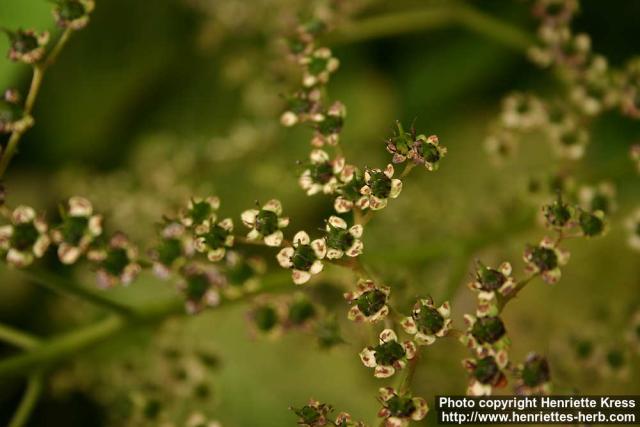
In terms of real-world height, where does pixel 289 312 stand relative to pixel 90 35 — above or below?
→ below

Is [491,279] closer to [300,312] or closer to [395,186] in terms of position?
[395,186]

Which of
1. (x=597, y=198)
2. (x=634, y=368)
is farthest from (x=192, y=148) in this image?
(x=634, y=368)

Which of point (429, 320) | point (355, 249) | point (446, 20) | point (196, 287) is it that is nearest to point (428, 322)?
point (429, 320)

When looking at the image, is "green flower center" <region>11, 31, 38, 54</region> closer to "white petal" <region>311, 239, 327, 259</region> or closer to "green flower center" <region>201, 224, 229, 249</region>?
"green flower center" <region>201, 224, 229, 249</region>

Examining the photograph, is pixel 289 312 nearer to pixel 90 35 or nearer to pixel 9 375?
pixel 9 375

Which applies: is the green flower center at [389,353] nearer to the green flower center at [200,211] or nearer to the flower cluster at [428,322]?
the flower cluster at [428,322]

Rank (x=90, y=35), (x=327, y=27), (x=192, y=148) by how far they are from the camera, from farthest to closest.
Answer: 1. (x=90, y=35)
2. (x=192, y=148)
3. (x=327, y=27)
